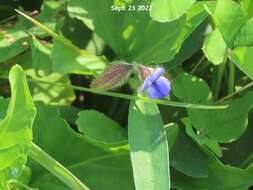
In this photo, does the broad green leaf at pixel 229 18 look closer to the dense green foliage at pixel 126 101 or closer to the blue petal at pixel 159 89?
the dense green foliage at pixel 126 101

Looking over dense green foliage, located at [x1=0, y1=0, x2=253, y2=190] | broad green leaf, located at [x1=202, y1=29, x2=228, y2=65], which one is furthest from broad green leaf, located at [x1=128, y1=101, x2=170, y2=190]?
broad green leaf, located at [x1=202, y1=29, x2=228, y2=65]

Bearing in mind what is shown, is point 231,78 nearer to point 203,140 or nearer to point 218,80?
point 218,80

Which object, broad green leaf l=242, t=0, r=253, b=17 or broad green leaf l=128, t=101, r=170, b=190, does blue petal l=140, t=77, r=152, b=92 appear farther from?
broad green leaf l=242, t=0, r=253, b=17

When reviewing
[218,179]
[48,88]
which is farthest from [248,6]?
[48,88]

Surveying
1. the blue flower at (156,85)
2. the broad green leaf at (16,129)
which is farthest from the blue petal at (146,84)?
the broad green leaf at (16,129)

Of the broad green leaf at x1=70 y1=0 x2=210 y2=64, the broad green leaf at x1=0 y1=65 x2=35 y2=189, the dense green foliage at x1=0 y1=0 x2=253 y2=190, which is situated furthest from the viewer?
the broad green leaf at x1=70 y1=0 x2=210 y2=64

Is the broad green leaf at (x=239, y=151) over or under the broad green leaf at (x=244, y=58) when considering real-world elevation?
under

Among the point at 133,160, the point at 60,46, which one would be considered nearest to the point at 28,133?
the point at 133,160
